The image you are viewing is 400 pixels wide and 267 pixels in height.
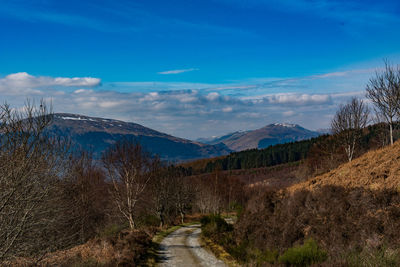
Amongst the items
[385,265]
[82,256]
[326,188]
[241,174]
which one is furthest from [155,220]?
[241,174]

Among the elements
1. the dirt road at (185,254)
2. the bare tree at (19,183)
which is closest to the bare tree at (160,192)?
the dirt road at (185,254)

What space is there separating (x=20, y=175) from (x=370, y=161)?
2246 centimetres

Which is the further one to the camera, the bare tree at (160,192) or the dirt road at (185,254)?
the bare tree at (160,192)

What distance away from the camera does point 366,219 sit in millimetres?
16359

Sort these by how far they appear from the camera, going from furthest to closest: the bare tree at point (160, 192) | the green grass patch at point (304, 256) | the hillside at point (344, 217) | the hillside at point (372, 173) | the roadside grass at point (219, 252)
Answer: the bare tree at point (160, 192) → the roadside grass at point (219, 252) → the hillside at point (372, 173) → the green grass patch at point (304, 256) → the hillside at point (344, 217)

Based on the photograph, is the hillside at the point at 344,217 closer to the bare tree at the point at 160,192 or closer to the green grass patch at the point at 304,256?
the green grass patch at the point at 304,256

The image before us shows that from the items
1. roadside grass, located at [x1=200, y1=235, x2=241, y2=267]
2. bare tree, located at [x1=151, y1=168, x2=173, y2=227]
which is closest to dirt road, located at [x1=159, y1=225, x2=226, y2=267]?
roadside grass, located at [x1=200, y1=235, x2=241, y2=267]

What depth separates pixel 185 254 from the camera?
22344 mm

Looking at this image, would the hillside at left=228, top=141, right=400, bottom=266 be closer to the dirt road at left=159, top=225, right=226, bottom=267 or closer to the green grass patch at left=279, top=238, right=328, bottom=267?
the green grass patch at left=279, top=238, right=328, bottom=267

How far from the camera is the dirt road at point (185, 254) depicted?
19688mm

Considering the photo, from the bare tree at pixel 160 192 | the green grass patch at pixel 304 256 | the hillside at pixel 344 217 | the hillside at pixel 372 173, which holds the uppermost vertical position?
the hillside at pixel 372 173

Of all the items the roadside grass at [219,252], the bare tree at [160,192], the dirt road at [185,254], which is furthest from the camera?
the bare tree at [160,192]

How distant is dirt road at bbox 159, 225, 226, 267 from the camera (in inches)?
775

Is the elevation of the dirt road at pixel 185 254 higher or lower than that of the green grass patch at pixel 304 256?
lower
